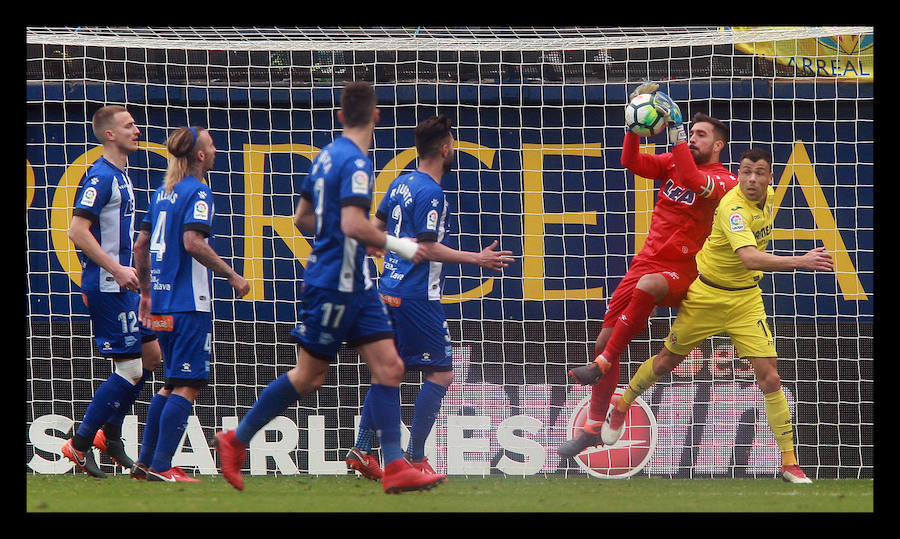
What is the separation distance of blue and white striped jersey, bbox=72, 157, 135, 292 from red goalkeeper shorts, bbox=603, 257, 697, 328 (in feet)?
9.58

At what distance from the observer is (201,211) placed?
5.96 m

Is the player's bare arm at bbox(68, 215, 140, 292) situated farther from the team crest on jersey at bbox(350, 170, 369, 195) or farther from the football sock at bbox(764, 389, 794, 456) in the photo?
the football sock at bbox(764, 389, 794, 456)

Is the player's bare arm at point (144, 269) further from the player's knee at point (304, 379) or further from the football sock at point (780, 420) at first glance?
the football sock at point (780, 420)

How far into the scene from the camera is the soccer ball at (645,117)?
650 centimetres

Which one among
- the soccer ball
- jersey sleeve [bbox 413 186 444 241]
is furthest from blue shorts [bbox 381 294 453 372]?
the soccer ball

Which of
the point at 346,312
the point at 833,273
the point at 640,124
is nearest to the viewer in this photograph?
the point at 346,312

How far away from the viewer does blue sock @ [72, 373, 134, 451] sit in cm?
639

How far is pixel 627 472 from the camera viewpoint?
7.62 m

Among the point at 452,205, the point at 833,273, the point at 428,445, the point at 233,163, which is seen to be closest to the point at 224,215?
the point at 233,163

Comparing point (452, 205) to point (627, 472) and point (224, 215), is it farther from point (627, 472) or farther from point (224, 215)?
point (627, 472)

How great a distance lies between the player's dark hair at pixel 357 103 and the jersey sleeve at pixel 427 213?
884 millimetres

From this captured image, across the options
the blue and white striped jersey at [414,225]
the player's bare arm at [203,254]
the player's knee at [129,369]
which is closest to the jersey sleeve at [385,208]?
the blue and white striped jersey at [414,225]

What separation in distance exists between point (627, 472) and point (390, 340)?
9.65 feet

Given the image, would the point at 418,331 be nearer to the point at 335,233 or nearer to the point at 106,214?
the point at 335,233
